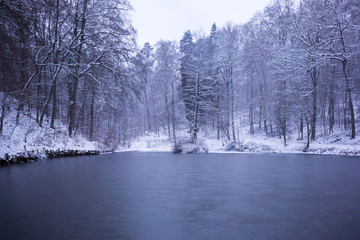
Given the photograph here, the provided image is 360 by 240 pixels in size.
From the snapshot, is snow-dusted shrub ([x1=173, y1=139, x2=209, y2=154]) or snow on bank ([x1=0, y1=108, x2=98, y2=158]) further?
snow-dusted shrub ([x1=173, y1=139, x2=209, y2=154])

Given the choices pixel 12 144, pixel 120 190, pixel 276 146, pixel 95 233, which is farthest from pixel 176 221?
pixel 276 146

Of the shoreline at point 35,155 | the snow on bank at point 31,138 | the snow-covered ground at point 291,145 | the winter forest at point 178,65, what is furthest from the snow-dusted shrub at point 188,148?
the shoreline at point 35,155

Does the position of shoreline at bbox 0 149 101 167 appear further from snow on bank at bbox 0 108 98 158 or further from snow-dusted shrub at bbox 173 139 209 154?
snow-dusted shrub at bbox 173 139 209 154

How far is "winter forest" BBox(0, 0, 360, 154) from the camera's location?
12828 millimetres

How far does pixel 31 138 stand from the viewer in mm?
12594

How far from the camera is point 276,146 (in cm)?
2125

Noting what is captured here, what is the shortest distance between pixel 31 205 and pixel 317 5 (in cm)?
2267

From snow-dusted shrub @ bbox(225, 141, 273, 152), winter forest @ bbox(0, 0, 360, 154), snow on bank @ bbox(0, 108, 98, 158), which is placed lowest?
snow-dusted shrub @ bbox(225, 141, 273, 152)

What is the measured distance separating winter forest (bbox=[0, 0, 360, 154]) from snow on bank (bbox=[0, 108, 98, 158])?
0.33 metres

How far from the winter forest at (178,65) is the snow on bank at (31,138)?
33 cm

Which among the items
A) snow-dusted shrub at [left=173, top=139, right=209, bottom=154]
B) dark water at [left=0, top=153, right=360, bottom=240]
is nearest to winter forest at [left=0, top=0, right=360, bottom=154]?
snow-dusted shrub at [left=173, top=139, right=209, bottom=154]

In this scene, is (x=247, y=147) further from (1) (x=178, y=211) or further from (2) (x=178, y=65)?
(1) (x=178, y=211)

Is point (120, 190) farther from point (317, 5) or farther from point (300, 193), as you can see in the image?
point (317, 5)

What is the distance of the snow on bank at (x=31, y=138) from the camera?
1077 cm
